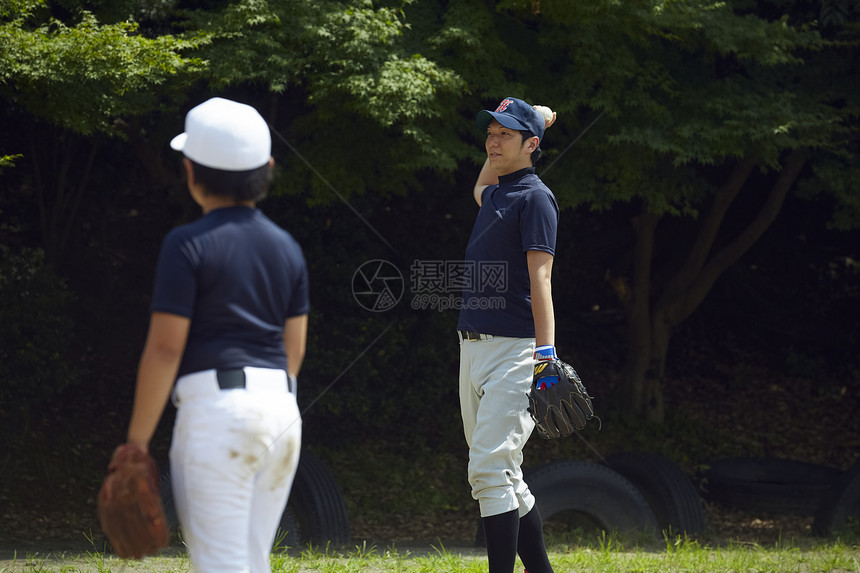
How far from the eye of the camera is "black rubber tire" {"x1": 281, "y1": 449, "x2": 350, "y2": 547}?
247 inches

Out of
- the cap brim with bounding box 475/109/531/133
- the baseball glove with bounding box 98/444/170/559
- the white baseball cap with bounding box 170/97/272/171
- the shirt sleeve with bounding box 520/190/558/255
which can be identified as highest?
the cap brim with bounding box 475/109/531/133

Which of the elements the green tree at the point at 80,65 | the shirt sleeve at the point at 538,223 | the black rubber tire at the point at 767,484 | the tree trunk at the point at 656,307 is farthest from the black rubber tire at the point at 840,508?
the green tree at the point at 80,65

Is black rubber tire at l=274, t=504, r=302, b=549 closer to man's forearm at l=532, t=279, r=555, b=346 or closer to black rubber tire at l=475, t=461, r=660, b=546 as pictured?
black rubber tire at l=475, t=461, r=660, b=546

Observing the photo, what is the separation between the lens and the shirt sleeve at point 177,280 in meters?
2.22

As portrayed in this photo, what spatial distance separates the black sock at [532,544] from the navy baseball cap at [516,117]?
1.61m

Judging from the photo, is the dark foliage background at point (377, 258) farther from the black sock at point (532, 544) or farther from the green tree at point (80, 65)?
the black sock at point (532, 544)

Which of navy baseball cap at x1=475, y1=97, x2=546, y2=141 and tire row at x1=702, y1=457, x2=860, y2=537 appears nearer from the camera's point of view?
navy baseball cap at x1=475, y1=97, x2=546, y2=141

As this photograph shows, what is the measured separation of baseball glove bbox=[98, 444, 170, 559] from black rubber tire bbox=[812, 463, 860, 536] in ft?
20.4

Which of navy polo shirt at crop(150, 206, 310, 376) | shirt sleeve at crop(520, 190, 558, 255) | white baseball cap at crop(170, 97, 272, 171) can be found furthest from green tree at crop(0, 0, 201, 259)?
navy polo shirt at crop(150, 206, 310, 376)

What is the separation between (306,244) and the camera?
859 cm

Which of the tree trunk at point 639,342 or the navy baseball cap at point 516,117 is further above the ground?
the navy baseball cap at point 516,117

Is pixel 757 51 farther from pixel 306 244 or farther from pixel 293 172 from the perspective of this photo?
pixel 306 244

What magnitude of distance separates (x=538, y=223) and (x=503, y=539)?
1263 millimetres

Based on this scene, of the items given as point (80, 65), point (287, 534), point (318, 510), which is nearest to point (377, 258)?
point (318, 510)
